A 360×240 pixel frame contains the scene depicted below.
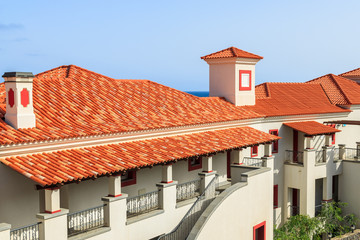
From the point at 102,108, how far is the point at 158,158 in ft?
14.2

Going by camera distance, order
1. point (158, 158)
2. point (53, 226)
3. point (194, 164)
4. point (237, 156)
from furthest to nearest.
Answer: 1. point (194, 164)
2. point (237, 156)
3. point (158, 158)
4. point (53, 226)

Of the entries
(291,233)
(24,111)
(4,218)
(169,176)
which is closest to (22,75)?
(24,111)

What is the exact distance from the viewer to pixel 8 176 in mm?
15320

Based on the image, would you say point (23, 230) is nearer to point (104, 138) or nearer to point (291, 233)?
point (104, 138)

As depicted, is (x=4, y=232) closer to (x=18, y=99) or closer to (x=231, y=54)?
(x=18, y=99)

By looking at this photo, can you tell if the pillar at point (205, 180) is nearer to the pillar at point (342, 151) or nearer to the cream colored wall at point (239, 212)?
the cream colored wall at point (239, 212)

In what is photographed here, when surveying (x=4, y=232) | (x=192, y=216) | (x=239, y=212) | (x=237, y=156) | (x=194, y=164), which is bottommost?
(x=239, y=212)

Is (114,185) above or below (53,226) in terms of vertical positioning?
above

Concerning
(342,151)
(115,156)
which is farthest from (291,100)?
(115,156)

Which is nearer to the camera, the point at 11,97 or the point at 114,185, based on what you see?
the point at 11,97

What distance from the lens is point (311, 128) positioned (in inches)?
1227

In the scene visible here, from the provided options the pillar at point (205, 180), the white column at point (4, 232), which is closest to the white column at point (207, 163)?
the pillar at point (205, 180)

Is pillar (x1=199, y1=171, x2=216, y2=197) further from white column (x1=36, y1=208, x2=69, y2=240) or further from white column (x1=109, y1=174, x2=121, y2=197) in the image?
white column (x1=36, y1=208, x2=69, y2=240)

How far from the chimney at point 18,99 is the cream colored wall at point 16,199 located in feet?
6.13
